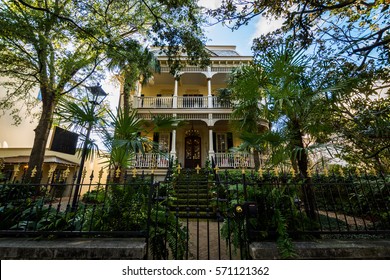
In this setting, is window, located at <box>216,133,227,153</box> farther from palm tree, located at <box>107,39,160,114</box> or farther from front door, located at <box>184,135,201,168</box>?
palm tree, located at <box>107,39,160,114</box>

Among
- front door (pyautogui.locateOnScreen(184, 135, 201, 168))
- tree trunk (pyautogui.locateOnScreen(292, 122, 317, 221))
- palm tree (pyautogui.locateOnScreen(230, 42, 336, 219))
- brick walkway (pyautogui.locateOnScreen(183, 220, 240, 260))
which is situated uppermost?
front door (pyautogui.locateOnScreen(184, 135, 201, 168))

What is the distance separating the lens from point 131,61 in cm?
802

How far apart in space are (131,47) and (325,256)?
8348 mm

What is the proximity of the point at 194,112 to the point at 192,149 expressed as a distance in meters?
3.22

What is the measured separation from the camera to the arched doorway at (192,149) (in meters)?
14.3

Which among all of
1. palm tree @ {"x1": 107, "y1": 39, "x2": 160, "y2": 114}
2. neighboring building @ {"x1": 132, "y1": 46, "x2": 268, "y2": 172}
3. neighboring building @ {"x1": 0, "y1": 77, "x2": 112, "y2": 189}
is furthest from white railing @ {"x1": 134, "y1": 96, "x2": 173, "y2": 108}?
neighboring building @ {"x1": 0, "y1": 77, "x2": 112, "y2": 189}

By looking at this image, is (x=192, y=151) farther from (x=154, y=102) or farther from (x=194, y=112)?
(x=154, y=102)


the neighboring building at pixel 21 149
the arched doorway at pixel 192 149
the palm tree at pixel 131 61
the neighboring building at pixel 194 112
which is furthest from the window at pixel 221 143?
the neighboring building at pixel 21 149

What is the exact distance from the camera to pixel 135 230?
9.32 ft

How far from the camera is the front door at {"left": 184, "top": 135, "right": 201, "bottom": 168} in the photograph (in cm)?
1428

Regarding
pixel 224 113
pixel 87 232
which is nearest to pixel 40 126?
pixel 87 232

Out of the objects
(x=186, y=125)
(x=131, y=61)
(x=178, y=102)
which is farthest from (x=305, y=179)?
(x=178, y=102)

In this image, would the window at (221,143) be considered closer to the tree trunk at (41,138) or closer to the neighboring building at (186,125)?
the neighboring building at (186,125)

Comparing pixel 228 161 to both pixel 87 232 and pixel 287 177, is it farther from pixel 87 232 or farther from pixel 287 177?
pixel 87 232
